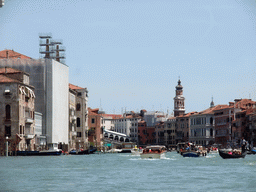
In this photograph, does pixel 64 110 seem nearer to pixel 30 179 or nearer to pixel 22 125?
pixel 22 125

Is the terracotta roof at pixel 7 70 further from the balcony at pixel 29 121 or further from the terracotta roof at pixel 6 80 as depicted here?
the balcony at pixel 29 121

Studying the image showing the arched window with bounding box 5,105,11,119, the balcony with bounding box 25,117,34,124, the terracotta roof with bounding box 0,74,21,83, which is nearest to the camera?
the arched window with bounding box 5,105,11,119

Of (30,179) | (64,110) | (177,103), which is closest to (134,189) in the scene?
(30,179)

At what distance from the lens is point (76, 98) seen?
4119 inches

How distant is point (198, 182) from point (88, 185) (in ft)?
17.7

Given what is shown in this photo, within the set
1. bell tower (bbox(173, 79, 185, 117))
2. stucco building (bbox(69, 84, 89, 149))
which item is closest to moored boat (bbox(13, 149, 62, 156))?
stucco building (bbox(69, 84, 89, 149))

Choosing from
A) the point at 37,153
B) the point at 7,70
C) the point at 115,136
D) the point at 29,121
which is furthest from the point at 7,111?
the point at 115,136

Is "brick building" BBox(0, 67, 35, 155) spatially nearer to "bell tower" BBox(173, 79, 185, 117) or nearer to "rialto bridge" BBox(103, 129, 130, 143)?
"rialto bridge" BBox(103, 129, 130, 143)

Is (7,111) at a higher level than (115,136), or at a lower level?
higher

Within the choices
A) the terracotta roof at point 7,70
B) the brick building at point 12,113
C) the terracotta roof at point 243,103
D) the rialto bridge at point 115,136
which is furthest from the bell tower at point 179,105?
the brick building at point 12,113

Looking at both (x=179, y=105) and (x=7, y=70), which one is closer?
(x=7, y=70)

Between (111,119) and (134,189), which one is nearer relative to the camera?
→ (134,189)

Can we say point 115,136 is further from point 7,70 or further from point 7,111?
point 7,111

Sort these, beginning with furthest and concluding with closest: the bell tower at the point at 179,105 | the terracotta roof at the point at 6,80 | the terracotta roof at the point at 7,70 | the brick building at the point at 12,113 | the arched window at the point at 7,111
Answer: the bell tower at the point at 179,105 < the terracotta roof at the point at 7,70 < the terracotta roof at the point at 6,80 < the arched window at the point at 7,111 < the brick building at the point at 12,113
